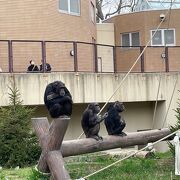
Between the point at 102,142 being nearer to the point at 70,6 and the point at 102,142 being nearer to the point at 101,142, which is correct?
the point at 101,142

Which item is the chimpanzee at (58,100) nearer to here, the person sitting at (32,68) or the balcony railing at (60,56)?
the balcony railing at (60,56)

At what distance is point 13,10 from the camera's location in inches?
810

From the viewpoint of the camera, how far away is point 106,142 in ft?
36.4

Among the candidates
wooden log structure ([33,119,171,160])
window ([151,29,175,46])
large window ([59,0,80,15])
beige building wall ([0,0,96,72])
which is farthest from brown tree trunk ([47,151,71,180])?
window ([151,29,175,46])

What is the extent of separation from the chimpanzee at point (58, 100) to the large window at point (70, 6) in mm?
12823

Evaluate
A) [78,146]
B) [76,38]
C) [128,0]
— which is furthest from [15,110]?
[128,0]

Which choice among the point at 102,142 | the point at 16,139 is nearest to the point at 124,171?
the point at 102,142

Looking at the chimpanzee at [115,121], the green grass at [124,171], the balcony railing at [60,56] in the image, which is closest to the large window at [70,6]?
the balcony railing at [60,56]

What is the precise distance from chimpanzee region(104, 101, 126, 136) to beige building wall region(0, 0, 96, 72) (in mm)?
6995

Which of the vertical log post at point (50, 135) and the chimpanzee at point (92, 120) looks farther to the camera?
the chimpanzee at point (92, 120)

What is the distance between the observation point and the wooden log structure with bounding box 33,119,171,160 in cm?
1000

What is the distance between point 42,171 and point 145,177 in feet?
6.99

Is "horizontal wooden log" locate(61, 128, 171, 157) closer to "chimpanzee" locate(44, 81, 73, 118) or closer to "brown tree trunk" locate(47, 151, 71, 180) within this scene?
"brown tree trunk" locate(47, 151, 71, 180)

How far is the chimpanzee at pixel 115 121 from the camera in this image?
11.5 m
